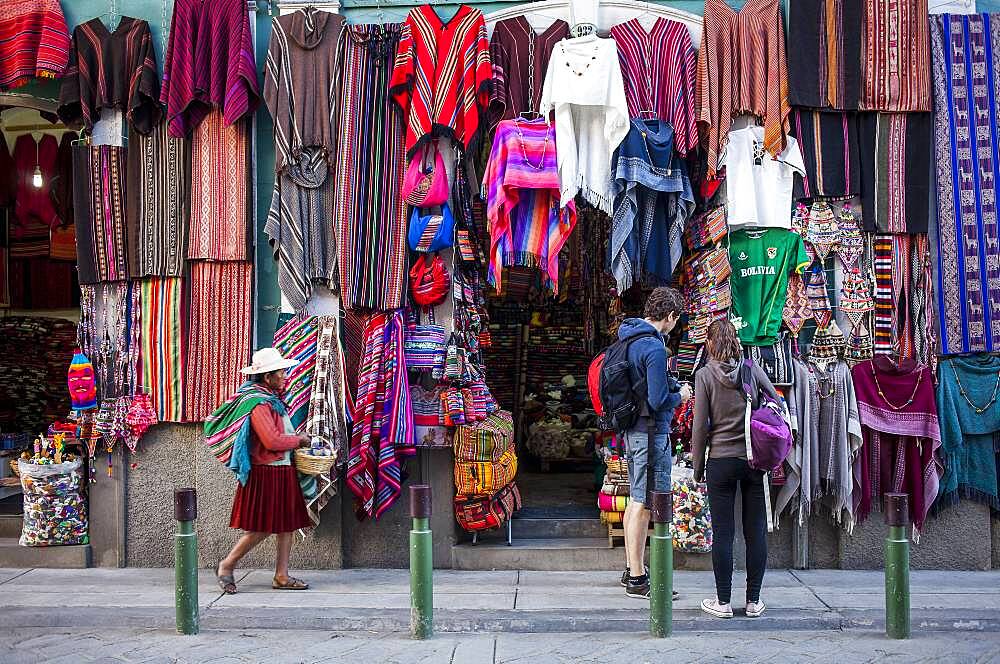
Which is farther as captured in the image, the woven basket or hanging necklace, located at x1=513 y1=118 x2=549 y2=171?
hanging necklace, located at x1=513 y1=118 x2=549 y2=171

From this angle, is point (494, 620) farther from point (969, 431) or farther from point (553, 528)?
point (969, 431)

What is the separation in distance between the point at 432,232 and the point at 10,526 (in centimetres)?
435

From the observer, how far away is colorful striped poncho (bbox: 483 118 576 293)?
7.08 metres

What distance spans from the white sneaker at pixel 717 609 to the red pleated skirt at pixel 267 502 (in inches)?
109

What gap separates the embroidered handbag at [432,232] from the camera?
23.5 ft

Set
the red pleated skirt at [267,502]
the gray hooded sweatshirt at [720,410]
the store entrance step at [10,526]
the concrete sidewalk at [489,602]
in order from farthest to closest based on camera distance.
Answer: the store entrance step at [10,526]
the red pleated skirt at [267,502]
the concrete sidewalk at [489,602]
the gray hooded sweatshirt at [720,410]

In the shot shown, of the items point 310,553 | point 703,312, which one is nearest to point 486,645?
point 310,553

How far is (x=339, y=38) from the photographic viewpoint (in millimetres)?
7383

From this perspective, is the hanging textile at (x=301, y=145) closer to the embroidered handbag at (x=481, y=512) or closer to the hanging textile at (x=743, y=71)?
the embroidered handbag at (x=481, y=512)

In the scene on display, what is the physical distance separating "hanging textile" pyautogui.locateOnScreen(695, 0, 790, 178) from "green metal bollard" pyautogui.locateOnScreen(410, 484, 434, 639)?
11.7ft

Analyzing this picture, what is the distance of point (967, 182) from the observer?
726 cm

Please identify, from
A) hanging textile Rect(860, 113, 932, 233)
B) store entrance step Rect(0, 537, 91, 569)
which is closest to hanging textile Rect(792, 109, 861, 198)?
hanging textile Rect(860, 113, 932, 233)

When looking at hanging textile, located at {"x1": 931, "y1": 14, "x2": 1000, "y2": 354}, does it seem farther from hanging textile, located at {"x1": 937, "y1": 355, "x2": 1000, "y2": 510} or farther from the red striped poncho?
the red striped poncho

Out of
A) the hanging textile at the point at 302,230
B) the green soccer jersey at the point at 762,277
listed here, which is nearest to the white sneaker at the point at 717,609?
the green soccer jersey at the point at 762,277
